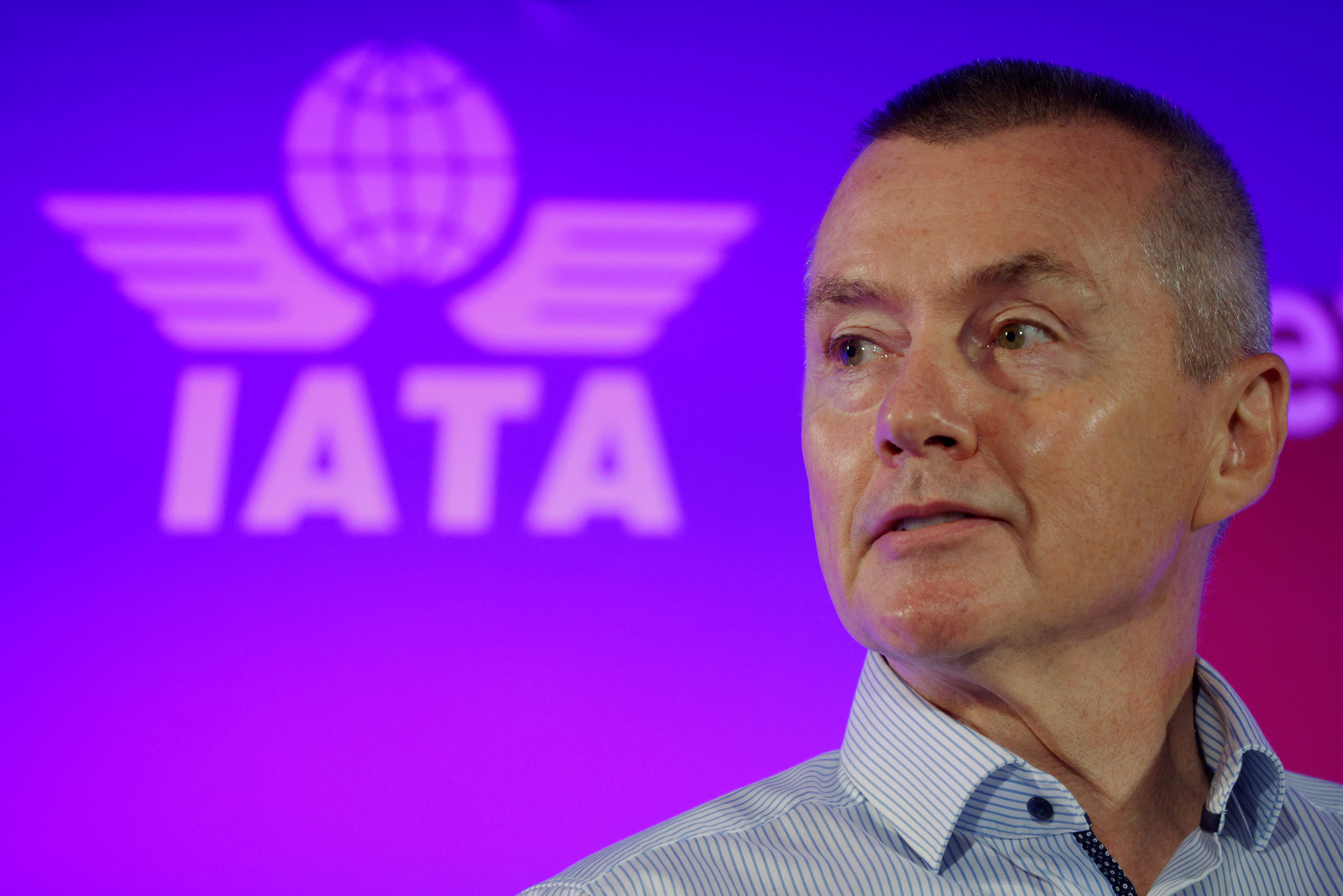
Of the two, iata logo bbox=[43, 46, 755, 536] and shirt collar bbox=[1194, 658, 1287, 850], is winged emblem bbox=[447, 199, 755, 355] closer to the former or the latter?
iata logo bbox=[43, 46, 755, 536]

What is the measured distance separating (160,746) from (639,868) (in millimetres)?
1593

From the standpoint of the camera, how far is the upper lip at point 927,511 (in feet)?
3.77

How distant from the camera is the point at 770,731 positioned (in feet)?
7.75

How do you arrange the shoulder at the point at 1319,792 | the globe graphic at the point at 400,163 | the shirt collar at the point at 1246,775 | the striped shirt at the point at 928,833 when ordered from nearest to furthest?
the striped shirt at the point at 928,833, the shirt collar at the point at 1246,775, the shoulder at the point at 1319,792, the globe graphic at the point at 400,163

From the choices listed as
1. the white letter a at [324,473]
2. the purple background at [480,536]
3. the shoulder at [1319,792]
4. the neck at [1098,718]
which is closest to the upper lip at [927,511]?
the neck at [1098,718]

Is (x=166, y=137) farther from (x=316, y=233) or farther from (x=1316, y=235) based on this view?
(x=1316, y=235)

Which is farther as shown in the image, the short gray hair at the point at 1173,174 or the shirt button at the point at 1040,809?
the short gray hair at the point at 1173,174

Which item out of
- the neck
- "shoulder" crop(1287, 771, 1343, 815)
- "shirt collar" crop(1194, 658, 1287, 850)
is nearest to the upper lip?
the neck

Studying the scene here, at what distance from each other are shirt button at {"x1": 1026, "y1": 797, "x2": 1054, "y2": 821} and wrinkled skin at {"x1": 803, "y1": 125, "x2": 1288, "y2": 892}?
0.31ft

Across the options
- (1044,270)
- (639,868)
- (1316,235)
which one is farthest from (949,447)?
(1316,235)

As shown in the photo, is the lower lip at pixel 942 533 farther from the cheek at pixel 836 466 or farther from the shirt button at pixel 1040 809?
the shirt button at pixel 1040 809

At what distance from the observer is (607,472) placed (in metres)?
2.45

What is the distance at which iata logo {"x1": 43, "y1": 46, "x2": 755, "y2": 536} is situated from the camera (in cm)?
244

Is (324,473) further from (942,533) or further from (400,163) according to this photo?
(942,533)
